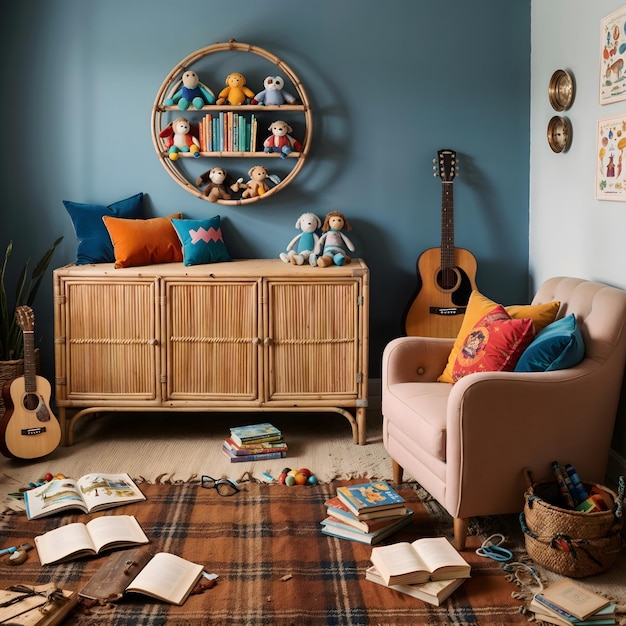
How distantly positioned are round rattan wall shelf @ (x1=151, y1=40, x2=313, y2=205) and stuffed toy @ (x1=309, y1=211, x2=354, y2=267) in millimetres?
295

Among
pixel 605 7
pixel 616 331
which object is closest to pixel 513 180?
pixel 605 7

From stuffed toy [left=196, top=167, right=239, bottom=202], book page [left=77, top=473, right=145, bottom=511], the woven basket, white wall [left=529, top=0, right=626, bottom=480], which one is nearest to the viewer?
the woven basket

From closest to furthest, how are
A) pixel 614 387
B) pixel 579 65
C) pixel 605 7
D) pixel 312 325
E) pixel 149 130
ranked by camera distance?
1. pixel 614 387
2. pixel 605 7
3. pixel 579 65
4. pixel 312 325
5. pixel 149 130

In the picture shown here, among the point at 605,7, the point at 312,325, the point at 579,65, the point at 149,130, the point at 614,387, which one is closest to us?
the point at 614,387

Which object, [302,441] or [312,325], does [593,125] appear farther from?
[302,441]

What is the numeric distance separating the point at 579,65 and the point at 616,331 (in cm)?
137

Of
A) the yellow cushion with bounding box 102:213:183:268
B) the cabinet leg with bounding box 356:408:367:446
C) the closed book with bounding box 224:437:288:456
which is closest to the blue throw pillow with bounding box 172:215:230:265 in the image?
the yellow cushion with bounding box 102:213:183:268

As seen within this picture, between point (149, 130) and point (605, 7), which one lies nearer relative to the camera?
point (605, 7)

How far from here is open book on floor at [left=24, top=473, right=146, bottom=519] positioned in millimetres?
2977

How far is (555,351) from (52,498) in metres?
1.86

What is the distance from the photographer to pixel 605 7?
3.29 meters

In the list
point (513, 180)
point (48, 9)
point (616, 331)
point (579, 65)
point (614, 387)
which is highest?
point (48, 9)

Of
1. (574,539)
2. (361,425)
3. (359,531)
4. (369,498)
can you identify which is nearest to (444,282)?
(361,425)

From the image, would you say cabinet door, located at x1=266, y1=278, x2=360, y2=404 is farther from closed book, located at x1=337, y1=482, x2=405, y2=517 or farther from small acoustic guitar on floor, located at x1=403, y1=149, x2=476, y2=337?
closed book, located at x1=337, y1=482, x2=405, y2=517
